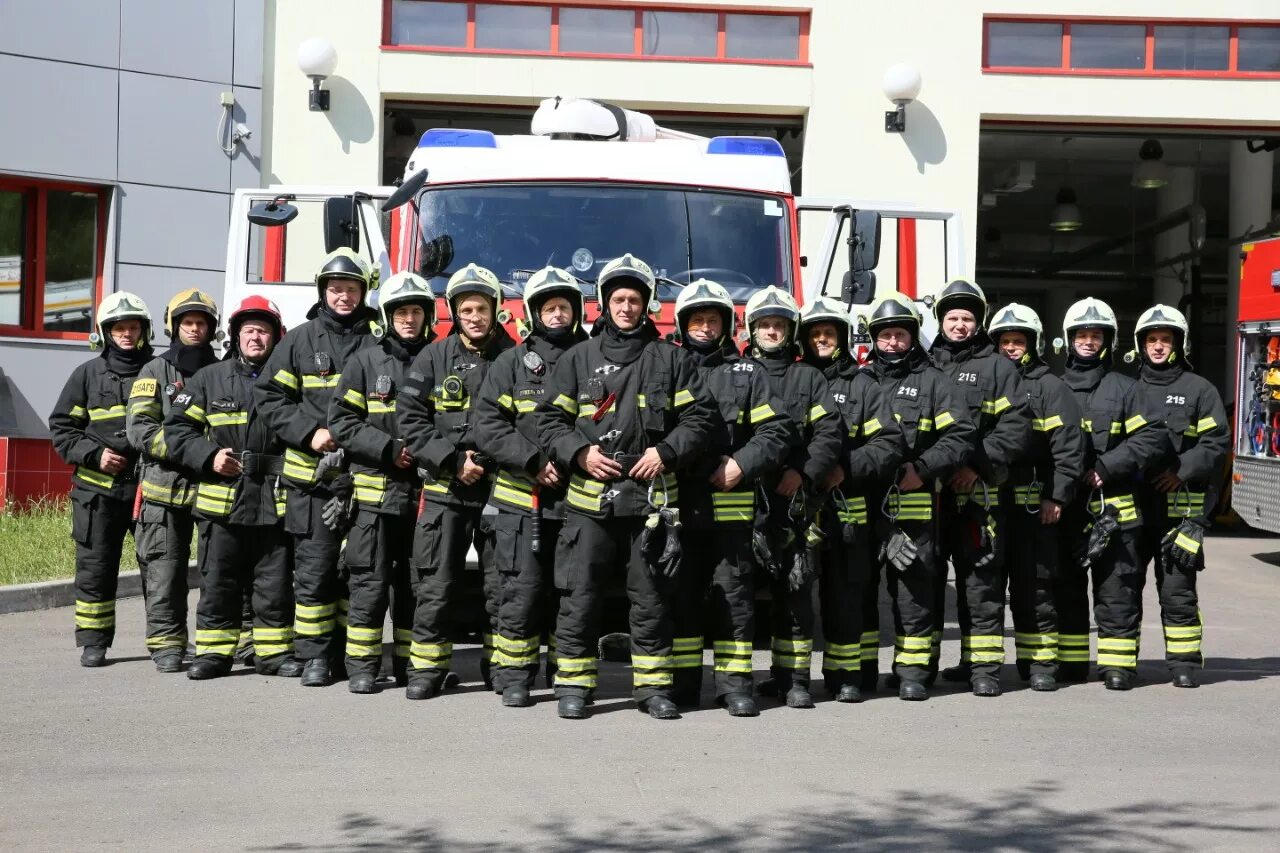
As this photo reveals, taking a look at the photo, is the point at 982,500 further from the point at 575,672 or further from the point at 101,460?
the point at 101,460

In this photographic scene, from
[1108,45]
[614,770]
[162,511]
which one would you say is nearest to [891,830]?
[614,770]

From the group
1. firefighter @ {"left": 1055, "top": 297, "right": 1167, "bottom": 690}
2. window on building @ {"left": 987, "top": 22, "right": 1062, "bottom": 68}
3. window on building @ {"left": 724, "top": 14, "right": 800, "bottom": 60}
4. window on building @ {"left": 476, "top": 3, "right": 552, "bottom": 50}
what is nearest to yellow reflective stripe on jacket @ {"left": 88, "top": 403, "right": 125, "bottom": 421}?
firefighter @ {"left": 1055, "top": 297, "right": 1167, "bottom": 690}

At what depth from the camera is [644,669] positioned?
23.4 feet

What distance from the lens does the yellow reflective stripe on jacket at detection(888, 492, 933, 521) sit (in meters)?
7.69

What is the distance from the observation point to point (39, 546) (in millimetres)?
12242

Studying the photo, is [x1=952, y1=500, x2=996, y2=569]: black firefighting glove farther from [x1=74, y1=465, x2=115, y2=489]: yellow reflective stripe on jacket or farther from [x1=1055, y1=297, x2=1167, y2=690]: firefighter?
[x1=74, y1=465, x2=115, y2=489]: yellow reflective stripe on jacket

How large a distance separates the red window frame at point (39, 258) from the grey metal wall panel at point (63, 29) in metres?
1.27

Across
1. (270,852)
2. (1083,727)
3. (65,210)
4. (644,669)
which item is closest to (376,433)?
(644,669)

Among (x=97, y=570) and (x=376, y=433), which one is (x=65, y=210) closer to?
(x=97, y=570)

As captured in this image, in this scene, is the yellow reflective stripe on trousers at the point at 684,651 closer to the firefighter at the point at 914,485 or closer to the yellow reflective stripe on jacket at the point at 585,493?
the yellow reflective stripe on jacket at the point at 585,493

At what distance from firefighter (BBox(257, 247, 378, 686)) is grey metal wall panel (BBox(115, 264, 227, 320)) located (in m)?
8.42

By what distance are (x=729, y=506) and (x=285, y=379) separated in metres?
2.28

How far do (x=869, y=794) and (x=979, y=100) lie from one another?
40.9ft

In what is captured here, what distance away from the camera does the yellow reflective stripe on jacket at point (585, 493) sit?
23.0 ft
